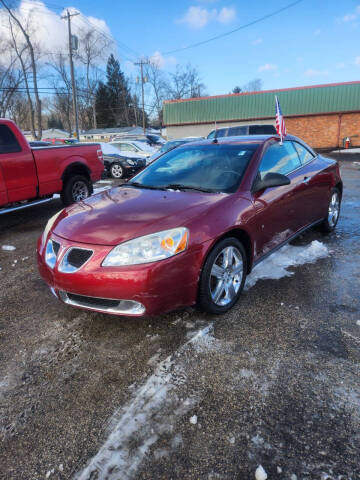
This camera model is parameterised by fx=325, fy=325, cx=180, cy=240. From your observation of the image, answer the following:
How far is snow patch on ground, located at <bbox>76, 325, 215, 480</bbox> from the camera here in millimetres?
1658

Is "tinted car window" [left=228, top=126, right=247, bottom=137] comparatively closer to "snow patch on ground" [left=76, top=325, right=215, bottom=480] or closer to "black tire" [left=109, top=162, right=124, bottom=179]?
"black tire" [left=109, top=162, right=124, bottom=179]

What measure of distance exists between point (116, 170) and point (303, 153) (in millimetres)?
9937

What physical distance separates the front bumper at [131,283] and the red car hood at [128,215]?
0.12m

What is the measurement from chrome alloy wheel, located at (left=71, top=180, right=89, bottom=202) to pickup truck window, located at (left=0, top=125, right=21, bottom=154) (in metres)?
1.52

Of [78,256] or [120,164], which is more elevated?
[120,164]

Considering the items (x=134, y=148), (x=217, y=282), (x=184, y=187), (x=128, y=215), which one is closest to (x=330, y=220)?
(x=184, y=187)

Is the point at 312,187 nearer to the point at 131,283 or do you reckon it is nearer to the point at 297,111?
the point at 131,283

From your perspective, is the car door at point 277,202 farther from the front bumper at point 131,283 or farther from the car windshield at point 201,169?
the front bumper at point 131,283

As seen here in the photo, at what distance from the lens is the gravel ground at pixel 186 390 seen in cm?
168

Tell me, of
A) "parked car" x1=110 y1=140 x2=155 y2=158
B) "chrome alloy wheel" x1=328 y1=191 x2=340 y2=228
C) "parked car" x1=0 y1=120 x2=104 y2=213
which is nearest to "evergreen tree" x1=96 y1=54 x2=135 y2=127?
"parked car" x1=110 y1=140 x2=155 y2=158

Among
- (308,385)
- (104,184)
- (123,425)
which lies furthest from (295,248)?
(104,184)

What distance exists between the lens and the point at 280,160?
12.7 feet

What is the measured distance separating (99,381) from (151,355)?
42 cm

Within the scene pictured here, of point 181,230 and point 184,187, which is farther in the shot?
point 184,187
